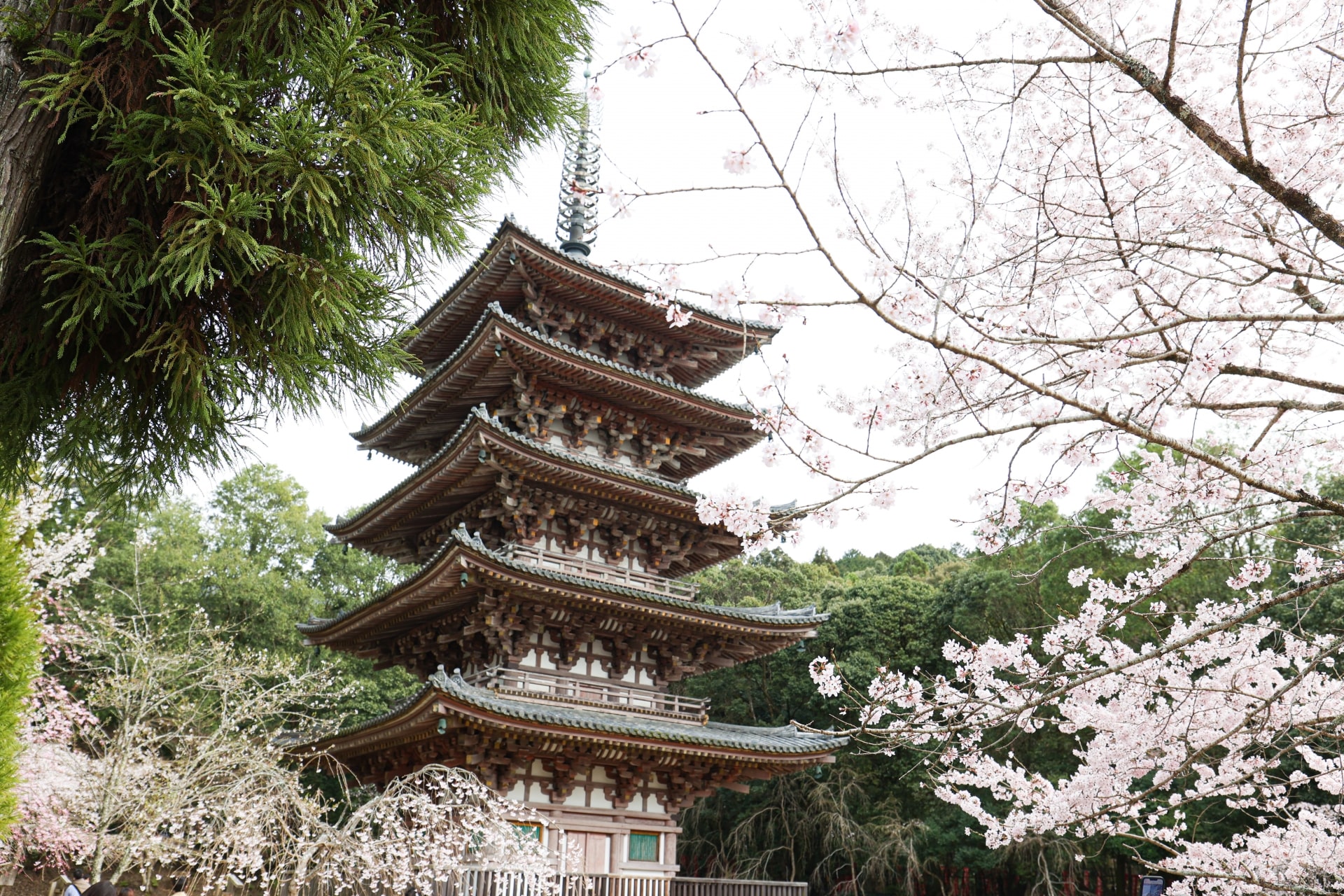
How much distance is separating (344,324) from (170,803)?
31.7 feet

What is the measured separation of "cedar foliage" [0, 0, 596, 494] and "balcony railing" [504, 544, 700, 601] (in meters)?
7.21

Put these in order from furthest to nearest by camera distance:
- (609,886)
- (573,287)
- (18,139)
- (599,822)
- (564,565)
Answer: (573,287) → (564,565) → (599,822) → (609,886) → (18,139)

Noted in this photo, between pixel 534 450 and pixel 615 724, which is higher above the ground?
pixel 534 450

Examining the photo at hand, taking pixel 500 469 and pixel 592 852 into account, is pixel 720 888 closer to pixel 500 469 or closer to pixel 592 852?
pixel 592 852

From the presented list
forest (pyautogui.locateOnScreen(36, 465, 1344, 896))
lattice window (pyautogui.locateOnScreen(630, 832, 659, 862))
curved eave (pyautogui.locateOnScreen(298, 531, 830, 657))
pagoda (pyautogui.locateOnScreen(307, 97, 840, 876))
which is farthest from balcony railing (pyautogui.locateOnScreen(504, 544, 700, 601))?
forest (pyautogui.locateOnScreen(36, 465, 1344, 896))

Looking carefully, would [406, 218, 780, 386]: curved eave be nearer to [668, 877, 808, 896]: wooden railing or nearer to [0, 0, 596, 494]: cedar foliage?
[668, 877, 808, 896]: wooden railing

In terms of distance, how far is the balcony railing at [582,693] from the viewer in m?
10.5

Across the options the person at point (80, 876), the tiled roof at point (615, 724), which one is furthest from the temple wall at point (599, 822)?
the person at point (80, 876)

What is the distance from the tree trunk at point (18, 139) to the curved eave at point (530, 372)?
308 inches

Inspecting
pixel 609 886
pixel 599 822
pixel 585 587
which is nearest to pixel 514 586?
pixel 585 587

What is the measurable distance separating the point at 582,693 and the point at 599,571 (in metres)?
1.59

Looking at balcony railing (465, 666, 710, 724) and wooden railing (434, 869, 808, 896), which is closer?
wooden railing (434, 869, 808, 896)

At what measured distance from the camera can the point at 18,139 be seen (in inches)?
113

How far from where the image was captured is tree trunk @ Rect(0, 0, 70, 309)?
2.82 meters
